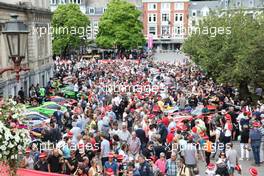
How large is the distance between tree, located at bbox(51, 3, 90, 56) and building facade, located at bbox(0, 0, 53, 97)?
27714 millimetres

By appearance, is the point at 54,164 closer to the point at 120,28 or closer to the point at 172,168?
the point at 172,168

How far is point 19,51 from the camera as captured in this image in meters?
7.71

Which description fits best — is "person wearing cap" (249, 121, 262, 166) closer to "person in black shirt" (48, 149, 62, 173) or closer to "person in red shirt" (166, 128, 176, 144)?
"person in red shirt" (166, 128, 176, 144)

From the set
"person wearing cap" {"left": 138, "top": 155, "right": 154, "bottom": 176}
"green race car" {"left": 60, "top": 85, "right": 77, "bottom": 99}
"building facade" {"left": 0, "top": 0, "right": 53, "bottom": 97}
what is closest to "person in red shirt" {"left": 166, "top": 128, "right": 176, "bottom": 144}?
"person wearing cap" {"left": 138, "top": 155, "right": 154, "bottom": 176}

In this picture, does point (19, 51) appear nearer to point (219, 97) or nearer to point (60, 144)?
point (60, 144)

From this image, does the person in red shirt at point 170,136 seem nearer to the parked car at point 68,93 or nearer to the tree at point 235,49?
the tree at point 235,49

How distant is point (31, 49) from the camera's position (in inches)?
1647

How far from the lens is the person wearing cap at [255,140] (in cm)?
1753

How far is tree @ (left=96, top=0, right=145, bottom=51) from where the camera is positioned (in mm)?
83688

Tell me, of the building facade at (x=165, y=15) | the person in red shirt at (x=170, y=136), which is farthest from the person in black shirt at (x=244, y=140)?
the building facade at (x=165, y=15)

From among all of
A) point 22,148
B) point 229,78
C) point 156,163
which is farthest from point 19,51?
point 229,78

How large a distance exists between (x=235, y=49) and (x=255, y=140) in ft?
51.9

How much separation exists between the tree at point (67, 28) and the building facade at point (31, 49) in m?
27.7

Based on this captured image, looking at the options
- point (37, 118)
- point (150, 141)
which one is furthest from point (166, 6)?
point (150, 141)
